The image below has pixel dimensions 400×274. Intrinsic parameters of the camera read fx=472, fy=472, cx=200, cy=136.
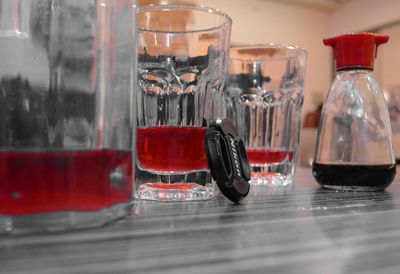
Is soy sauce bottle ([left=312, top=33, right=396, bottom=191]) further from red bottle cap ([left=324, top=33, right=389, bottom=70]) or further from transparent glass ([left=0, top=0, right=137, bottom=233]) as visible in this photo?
transparent glass ([left=0, top=0, right=137, bottom=233])

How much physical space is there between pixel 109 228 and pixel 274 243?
11cm

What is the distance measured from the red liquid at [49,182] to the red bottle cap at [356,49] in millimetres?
425

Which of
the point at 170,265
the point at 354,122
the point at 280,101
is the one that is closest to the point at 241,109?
the point at 280,101

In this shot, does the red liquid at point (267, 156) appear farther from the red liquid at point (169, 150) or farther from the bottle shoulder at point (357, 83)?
the red liquid at point (169, 150)

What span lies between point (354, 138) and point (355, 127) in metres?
0.02

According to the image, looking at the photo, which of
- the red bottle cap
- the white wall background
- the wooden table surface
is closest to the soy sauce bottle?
the red bottle cap

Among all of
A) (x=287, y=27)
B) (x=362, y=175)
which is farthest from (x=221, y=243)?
(x=287, y=27)

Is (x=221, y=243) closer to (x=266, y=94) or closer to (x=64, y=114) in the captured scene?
(x=64, y=114)

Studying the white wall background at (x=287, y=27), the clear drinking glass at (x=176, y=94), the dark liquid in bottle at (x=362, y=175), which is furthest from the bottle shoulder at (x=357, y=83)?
the white wall background at (x=287, y=27)

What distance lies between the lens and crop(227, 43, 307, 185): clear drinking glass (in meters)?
0.76

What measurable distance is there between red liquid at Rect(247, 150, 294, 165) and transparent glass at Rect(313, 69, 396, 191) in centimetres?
7

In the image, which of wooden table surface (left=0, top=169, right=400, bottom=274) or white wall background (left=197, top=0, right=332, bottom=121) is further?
white wall background (left=197, top=0, right=332, bottom=121)

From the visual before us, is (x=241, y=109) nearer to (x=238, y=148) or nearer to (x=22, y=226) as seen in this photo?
(x=238, y=148)

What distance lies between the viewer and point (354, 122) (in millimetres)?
666
